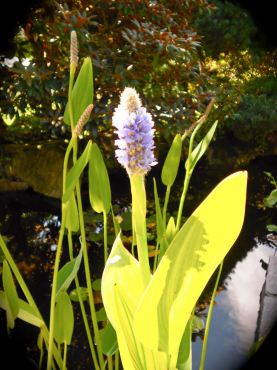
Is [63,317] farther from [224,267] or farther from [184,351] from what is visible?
[224,267]

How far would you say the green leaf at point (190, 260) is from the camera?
350 millimetres

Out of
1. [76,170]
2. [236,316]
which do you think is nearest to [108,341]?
[76,170]

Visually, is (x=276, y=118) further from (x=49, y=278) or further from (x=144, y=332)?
(x=144, y=332)

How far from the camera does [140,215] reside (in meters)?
0.41

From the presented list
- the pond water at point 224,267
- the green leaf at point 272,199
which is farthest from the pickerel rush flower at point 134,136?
the green leaf at point 272,199

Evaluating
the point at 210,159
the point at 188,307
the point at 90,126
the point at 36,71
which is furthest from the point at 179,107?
the point at 188,307

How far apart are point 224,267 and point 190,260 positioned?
3.37ft

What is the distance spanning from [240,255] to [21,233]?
0.78m

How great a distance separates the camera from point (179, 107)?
1.37 m

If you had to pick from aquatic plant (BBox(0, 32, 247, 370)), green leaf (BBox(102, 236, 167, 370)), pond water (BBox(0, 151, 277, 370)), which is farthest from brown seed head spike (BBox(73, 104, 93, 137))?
pond water (BBox(0, 151, 277, 370))

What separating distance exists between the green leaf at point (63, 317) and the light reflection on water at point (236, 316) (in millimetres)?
444

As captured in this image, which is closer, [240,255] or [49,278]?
[49,278]

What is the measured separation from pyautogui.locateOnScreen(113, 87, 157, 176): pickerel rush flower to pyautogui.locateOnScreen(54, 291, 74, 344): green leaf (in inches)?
10.1

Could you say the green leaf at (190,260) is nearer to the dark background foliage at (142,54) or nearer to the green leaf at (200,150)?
the green leaf at (200,150)
